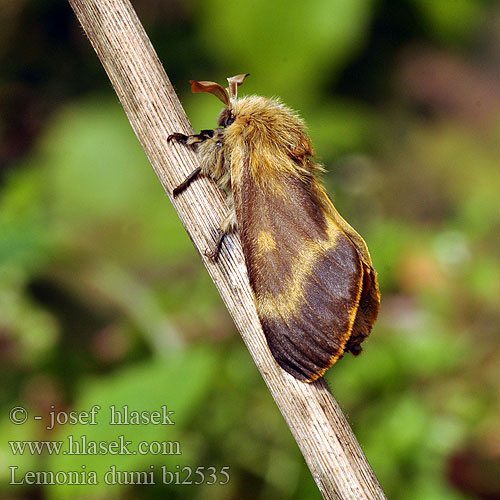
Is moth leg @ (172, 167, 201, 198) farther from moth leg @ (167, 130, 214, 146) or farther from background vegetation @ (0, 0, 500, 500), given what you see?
background vegetation @ (0, 0, 500, 500)

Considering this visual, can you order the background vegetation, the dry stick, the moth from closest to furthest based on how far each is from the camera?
the dry stick → the moth → the background vegetation

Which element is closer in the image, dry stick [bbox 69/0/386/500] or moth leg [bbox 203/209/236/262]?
dry stick [bbox 69/0/386/500]

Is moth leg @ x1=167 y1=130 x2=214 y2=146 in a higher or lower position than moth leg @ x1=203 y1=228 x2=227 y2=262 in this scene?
higher

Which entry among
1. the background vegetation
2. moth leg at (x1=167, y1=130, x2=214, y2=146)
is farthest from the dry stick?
the background vegetation

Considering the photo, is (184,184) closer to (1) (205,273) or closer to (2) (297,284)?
(2) (297,284)

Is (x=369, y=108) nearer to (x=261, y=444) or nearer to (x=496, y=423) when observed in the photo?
(x=496, y=423)

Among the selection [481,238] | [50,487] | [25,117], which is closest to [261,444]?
[50,487]
